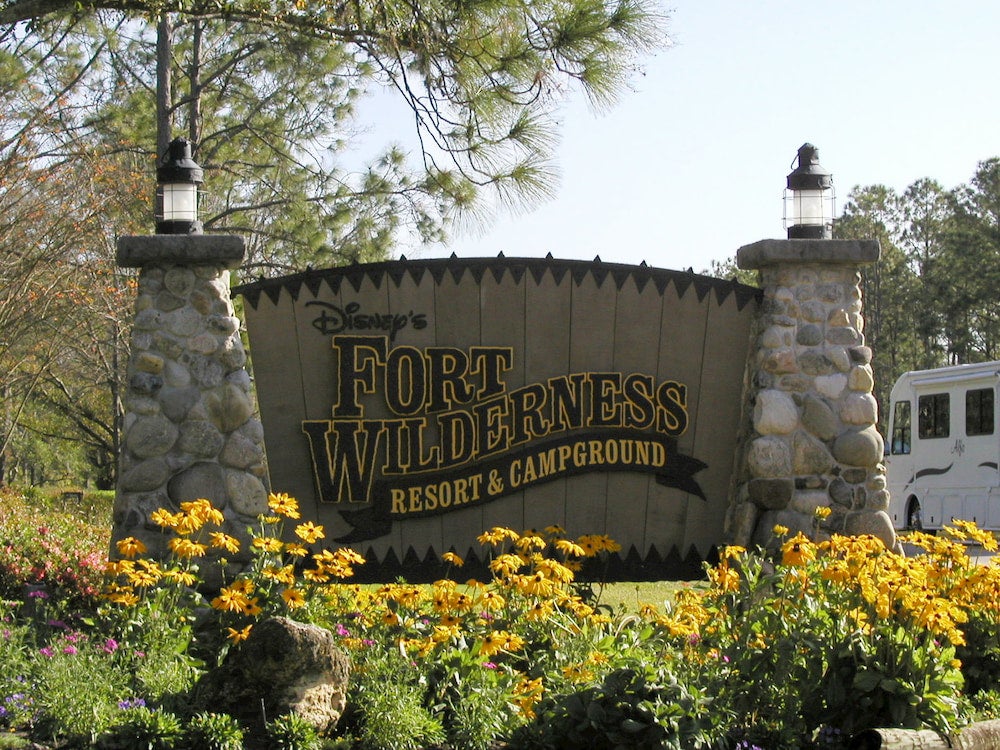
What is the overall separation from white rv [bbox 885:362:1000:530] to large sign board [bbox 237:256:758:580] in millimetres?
10340

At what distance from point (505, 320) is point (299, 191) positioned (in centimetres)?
756

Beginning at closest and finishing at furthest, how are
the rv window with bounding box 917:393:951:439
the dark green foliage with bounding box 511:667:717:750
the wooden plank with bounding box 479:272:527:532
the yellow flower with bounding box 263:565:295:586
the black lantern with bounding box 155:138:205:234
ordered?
the dark green foliage with bounding box 511:667:717:750, the yellow flower with bounding box 263:565:295:586, the black lantern with bounding box 155:138:205:234, the wooden plank with bounding box 479:272:527:532, the rv window with bounding box 917:393:951:439

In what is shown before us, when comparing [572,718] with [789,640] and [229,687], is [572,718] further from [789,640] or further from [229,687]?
[229,687]

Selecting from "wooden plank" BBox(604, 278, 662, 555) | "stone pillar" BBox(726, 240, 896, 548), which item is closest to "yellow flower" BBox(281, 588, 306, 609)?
"wooden plank" BBox(604, 278, 662, 555)

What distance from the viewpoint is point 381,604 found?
568cm

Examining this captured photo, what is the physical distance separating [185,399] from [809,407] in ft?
12.6

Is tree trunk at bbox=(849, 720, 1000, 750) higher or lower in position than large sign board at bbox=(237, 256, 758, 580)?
lower

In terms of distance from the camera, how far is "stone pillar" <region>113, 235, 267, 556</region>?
6770 mm

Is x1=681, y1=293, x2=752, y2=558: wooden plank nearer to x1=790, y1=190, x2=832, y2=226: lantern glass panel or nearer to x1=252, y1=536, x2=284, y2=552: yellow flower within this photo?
x1=790, y1=190, x2=832, y2=226: lantern glass panel

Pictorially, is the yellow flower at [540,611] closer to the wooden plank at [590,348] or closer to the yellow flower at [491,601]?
the yellow flower at [491,601]

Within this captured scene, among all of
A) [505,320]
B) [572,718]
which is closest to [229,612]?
[572,718]

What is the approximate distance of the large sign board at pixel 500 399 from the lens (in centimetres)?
722

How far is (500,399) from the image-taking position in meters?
7.36

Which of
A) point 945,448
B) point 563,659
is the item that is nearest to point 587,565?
point 563,659
